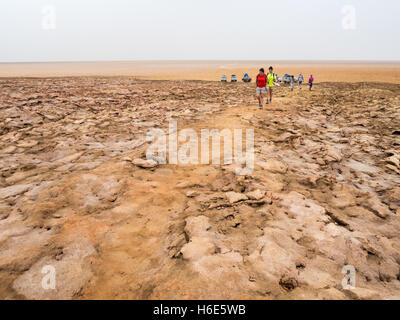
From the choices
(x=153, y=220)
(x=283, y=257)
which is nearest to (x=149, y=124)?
(x=153, y=220)

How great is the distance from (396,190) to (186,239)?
12.4ft

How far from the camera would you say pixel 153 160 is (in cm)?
502

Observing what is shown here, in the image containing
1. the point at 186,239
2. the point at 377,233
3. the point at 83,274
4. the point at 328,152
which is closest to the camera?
the point at 83,274

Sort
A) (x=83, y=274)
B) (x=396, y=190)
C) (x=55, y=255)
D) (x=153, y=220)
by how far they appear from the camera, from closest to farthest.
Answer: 1. (x=83, y=274)
2. (x=55, y=255)
3. (x=153, y=220)
4. (x=396, y=190)

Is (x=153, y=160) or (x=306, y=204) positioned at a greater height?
(x=153, y=160)

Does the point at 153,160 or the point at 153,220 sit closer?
the point at 153,220

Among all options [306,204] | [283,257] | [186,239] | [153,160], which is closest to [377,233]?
[306,204]

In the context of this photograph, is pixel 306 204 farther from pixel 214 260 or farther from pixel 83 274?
pixel 83 274

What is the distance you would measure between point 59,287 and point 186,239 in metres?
1.33

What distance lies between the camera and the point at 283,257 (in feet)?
8.36
